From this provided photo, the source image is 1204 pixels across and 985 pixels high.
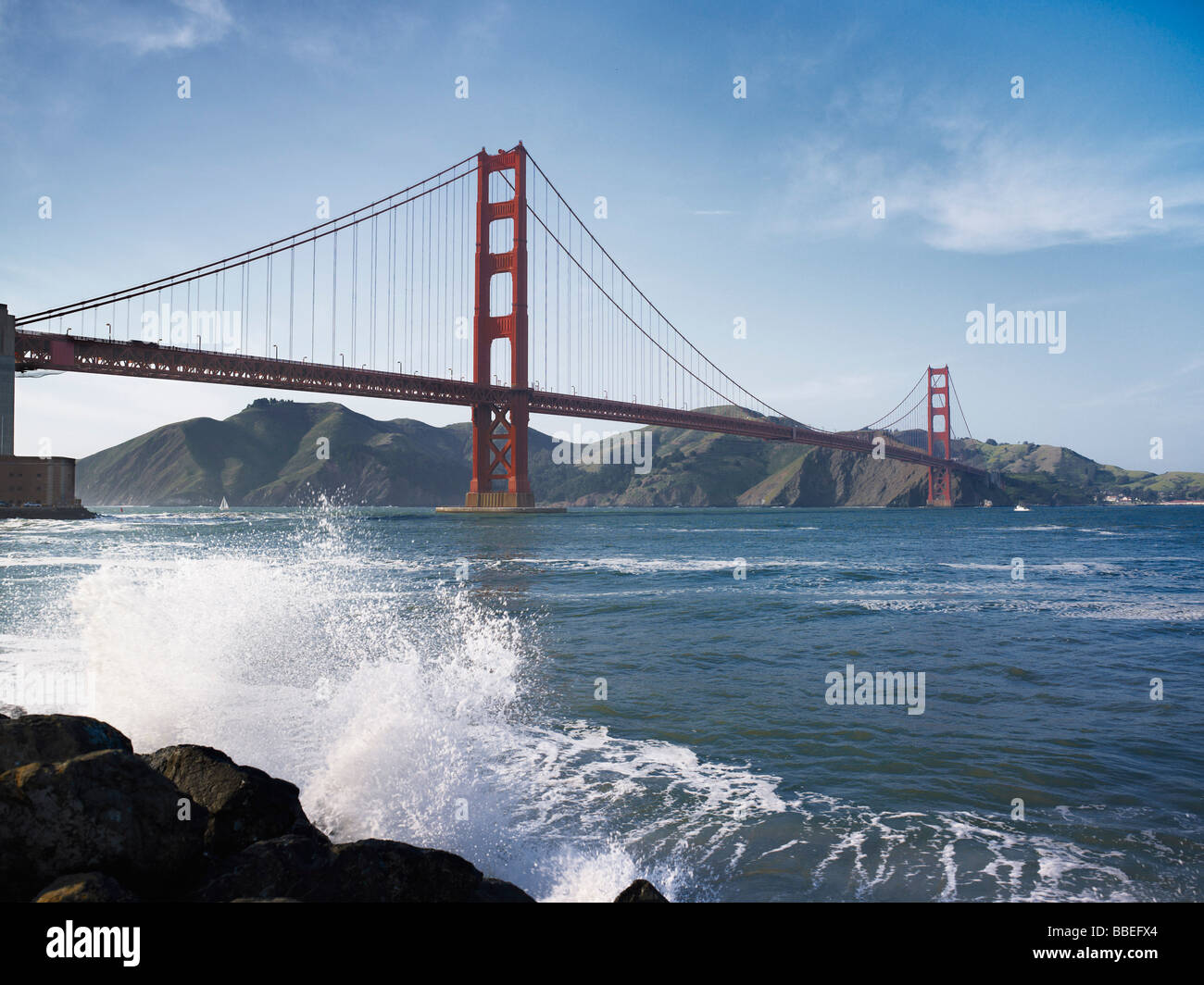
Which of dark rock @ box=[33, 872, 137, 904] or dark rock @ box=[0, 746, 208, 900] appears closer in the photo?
dark rock @ box=[33, 872, 137, 904]

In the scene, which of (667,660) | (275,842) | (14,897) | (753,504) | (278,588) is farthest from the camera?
(753,504)

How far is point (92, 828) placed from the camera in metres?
3.43

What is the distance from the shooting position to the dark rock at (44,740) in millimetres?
3895

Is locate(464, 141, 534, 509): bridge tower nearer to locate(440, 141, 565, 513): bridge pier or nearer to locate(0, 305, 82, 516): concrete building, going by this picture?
locate(440, 141, 565, 513): bridge pier

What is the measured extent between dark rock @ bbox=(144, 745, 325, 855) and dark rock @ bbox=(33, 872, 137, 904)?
31.7 inches

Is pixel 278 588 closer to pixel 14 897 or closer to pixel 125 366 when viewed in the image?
pixel 14 897

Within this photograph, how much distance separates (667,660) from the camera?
32.4 feet

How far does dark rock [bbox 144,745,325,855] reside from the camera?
13.0 feet

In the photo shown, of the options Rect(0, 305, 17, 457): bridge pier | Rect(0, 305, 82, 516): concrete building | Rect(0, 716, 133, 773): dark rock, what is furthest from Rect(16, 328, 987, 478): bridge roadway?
Rect(0, 716, 133, 773): dark rock

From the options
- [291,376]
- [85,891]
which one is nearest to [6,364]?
[291,376]

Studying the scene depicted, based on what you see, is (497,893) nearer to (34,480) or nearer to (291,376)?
(291,376)
